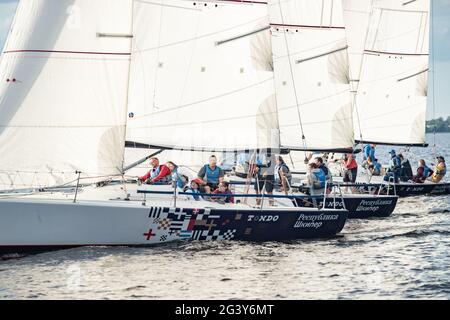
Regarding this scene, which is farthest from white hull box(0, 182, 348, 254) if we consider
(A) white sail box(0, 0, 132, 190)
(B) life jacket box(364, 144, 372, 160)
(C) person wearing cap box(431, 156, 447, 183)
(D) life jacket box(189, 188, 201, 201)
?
(C) person wearing cap box(431, 156, 447, 183)

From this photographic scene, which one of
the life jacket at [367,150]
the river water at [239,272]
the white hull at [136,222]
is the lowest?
the river water at [239,272]

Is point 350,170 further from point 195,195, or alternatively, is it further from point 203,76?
point 195,195

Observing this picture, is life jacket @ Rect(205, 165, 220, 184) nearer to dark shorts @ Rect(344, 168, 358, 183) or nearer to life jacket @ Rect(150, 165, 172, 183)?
life jacket @ Rect(150, 165, 172, 183)

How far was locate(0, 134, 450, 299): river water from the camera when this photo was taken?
16797 millimetres

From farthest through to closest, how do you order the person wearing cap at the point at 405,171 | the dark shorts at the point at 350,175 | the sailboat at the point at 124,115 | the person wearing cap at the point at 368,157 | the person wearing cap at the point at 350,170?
the person wearing cap at the point at 368,157
the person wearing cap at the point at 405,171
the dark shorts at the point at 350,175
the person wearing cap at the point at 350,170
the sailboat at the point at 124,115

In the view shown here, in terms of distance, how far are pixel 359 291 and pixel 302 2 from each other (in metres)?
17.9

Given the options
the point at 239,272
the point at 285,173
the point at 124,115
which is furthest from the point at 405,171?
the point at 239,272

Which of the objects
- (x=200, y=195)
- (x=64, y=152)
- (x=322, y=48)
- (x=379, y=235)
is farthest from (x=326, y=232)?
(x=322, y=48)

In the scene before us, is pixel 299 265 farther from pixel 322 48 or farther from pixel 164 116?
pixel 322 48

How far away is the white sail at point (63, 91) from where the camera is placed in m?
19.7

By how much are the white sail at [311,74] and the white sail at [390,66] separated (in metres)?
8.40

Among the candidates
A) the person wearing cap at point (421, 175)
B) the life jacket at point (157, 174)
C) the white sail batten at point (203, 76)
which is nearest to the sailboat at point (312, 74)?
the person wearing cap at point (421, 175)

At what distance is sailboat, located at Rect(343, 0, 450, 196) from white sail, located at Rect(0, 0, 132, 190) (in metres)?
22.3

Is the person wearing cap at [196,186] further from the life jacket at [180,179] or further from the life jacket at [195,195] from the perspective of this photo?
the life jacket at [180,179]
